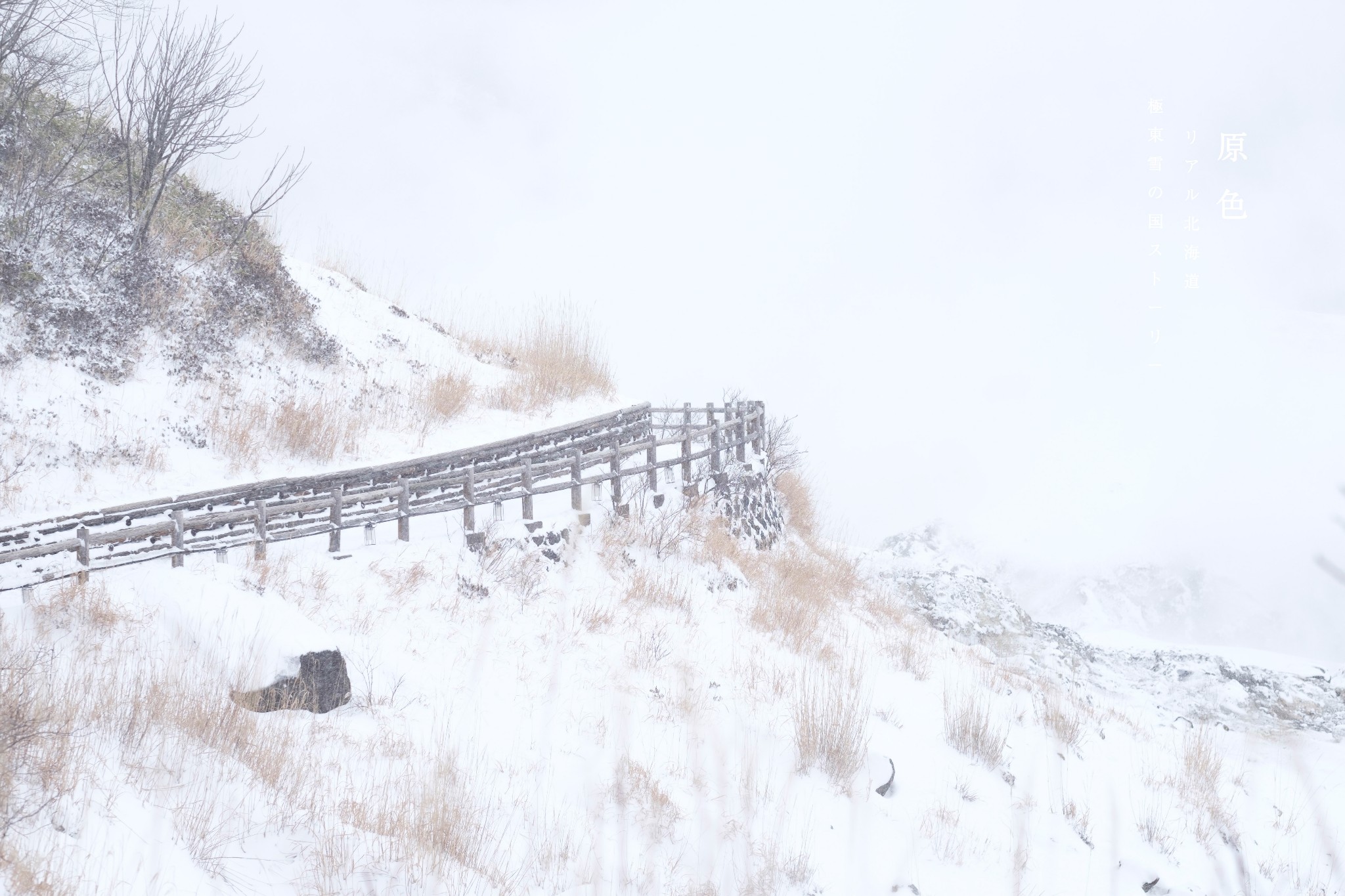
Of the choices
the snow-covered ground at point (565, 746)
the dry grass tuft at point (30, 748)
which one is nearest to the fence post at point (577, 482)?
the snow-covered ground at point (565, 746)

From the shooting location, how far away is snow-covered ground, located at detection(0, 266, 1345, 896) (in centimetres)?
446

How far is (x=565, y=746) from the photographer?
672 cm

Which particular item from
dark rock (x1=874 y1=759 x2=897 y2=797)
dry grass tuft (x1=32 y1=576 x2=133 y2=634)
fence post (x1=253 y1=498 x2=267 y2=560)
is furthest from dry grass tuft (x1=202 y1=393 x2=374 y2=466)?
dark rock (x1=874 y1=759 x2=897 y2=797)

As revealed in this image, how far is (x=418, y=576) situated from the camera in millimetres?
9570

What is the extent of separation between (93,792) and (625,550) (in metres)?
8.14

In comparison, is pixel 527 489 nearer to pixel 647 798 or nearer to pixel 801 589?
pixel 801 589

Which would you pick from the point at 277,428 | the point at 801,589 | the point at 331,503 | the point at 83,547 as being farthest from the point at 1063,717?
the point at 277,428

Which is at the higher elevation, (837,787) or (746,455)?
(746,455)

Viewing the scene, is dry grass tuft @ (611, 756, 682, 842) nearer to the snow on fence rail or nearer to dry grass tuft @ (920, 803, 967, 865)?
dry grass tuft @ (920, 803, 967, 865)

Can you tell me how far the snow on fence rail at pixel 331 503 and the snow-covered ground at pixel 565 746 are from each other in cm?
44

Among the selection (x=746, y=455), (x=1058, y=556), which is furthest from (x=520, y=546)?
(x=1058, y=556)

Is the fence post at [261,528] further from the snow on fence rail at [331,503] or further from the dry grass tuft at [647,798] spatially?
the dry grass tuft at [647,798]

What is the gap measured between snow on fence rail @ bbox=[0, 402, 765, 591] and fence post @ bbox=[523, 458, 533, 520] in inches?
0.6

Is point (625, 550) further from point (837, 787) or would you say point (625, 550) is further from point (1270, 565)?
point (1270, 565)
